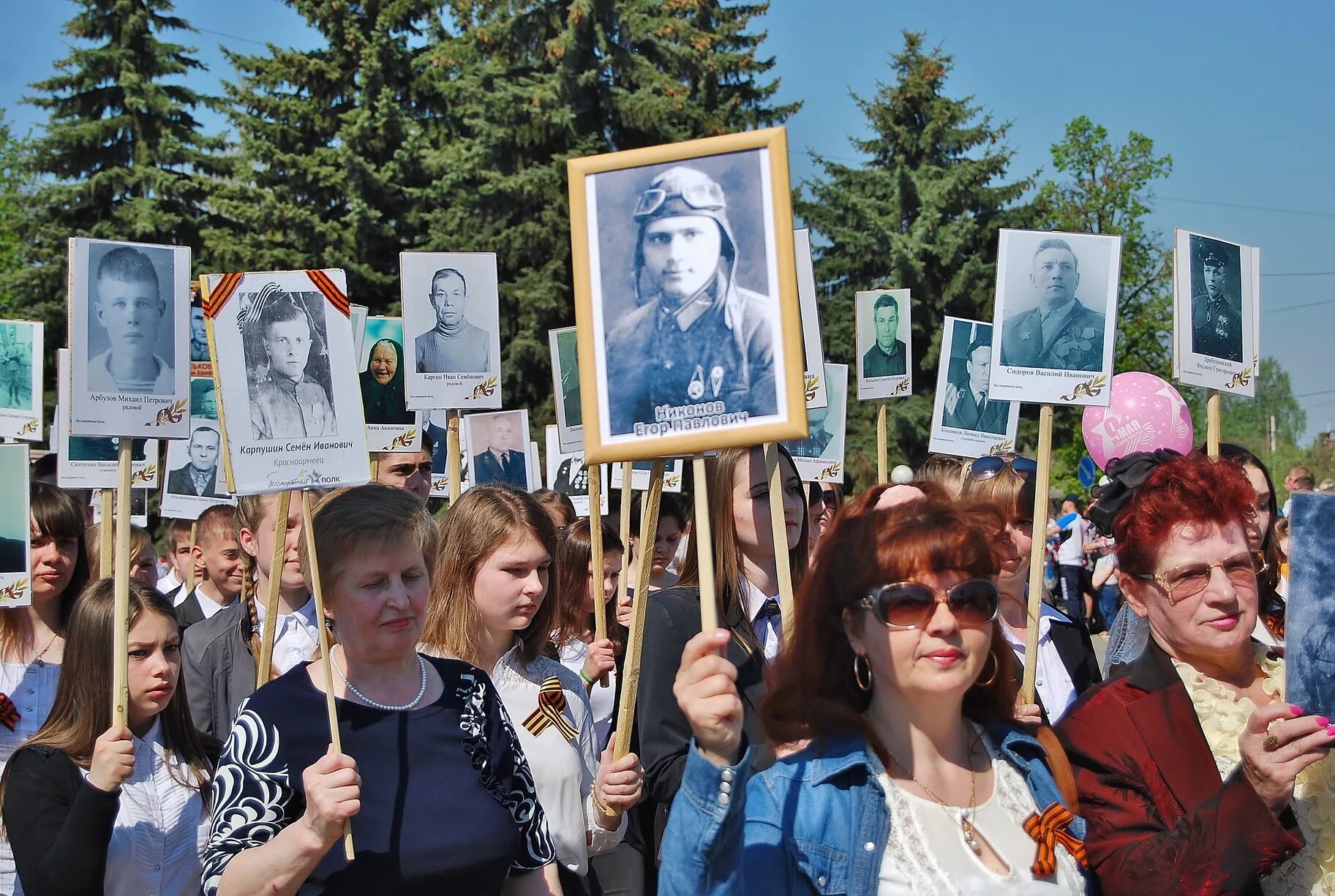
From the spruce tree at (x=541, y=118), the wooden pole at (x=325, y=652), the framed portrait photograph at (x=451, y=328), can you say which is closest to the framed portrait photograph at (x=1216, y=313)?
the framed portrait photograph at (x=451, y=328)

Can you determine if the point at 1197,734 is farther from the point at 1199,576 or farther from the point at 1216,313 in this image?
the point at 1216,313

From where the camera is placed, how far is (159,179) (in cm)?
3106

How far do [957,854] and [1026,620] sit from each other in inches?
91.8

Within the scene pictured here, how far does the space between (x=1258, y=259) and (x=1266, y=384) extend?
517ft

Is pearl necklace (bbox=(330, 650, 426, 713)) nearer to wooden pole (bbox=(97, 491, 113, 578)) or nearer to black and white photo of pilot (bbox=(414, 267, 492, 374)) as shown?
wooden pole (bbox=(97, 491, 113, 578))

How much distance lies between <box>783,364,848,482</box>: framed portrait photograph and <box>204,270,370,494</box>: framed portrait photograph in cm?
521

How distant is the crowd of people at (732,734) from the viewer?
2.62m

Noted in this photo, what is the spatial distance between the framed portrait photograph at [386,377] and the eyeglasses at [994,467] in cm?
376

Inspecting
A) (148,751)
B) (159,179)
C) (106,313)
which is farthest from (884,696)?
(159,179)

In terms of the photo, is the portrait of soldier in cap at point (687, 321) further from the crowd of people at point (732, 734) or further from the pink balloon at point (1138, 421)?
the pink balloon at point (1138, 421)

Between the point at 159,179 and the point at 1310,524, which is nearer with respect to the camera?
the point at 1310,524

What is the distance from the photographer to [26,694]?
4.88 m

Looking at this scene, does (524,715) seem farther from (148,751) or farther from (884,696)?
(884,696)

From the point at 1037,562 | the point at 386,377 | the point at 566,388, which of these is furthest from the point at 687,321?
the point at 386,377
